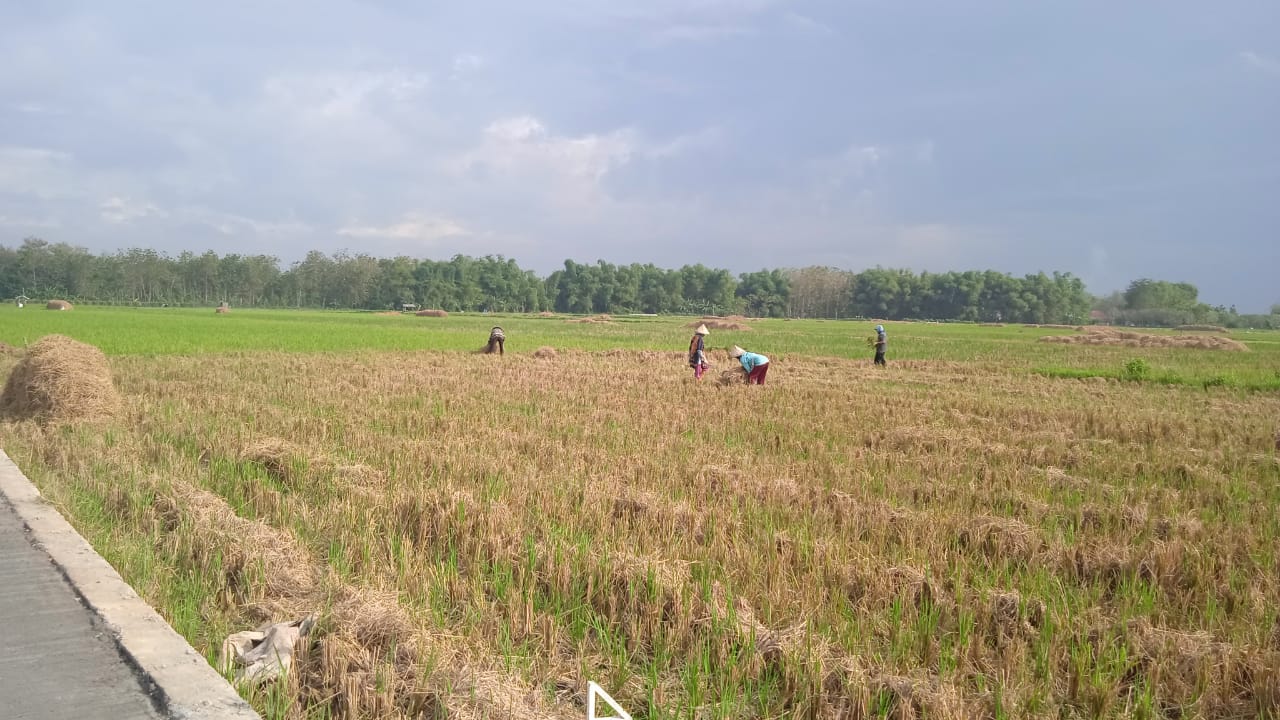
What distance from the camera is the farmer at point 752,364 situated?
1352 cm

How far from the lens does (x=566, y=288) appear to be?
12788cm

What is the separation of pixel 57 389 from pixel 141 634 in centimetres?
711

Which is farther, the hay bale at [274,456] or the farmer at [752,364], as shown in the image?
the farmer at [752,364]

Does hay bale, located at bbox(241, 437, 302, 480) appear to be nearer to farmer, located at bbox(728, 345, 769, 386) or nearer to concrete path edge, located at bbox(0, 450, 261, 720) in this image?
concrete path edge, located at bbox(0, 450, 261, 720)

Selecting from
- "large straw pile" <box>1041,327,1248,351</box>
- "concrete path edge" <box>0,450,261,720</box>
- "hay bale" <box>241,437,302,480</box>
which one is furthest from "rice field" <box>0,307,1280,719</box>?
"large straw pile" <box>1041,327,1248,351</box>

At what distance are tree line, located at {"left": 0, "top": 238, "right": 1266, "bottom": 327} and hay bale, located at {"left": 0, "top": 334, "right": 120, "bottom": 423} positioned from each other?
347ft

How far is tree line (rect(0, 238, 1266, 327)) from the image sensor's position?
105562 mm

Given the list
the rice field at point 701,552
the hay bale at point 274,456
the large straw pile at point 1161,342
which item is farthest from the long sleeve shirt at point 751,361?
the large straw pile at point 1161,342

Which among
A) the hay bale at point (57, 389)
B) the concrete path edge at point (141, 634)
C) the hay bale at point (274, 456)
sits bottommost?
the concrete path edge at point (141, 634)

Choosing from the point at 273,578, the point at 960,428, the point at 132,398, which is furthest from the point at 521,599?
the point at 132,398

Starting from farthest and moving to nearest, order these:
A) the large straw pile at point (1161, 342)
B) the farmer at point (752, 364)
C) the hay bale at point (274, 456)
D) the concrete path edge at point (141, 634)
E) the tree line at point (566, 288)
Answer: the tree line at point (566, 288), the large straw pile at point (1161, 342), the farmer at point (752, 364), the hay bale at point (274, 456), the concrete path edge at point (141, 634)

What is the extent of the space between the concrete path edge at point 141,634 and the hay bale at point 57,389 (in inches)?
176

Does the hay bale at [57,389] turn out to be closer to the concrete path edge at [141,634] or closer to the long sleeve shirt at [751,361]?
the concrete path edge at [141,634]

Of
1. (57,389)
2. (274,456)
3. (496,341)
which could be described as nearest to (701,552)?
(274,456)
